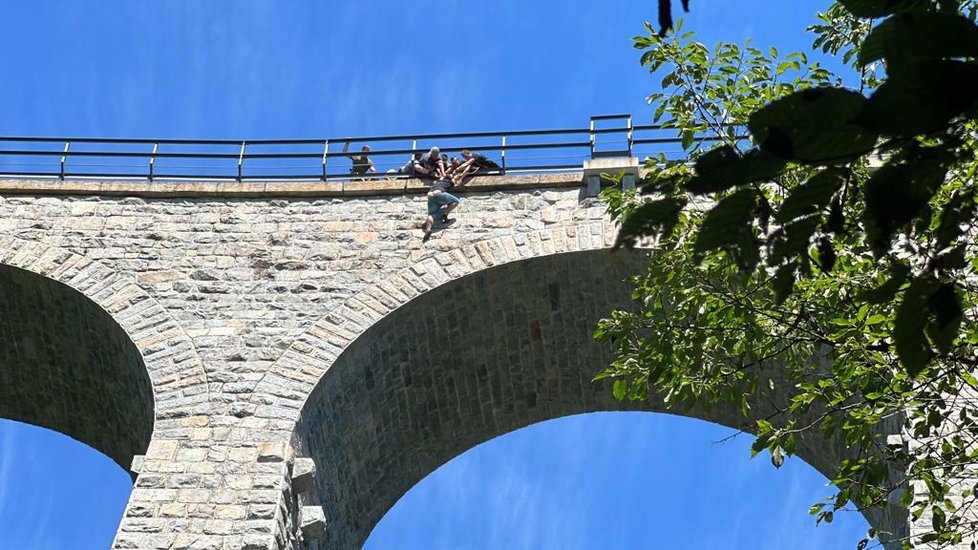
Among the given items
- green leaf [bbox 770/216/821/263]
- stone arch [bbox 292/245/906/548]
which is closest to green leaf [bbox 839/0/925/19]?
green leaf [bbox 770/216/821/263]

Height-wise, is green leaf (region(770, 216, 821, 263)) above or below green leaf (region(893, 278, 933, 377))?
above

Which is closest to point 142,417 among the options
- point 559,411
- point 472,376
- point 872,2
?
point 472,376

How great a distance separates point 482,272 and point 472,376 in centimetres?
133

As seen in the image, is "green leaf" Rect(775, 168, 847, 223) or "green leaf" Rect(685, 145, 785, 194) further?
"green leaf" Rect(775, 168, 847, 223)

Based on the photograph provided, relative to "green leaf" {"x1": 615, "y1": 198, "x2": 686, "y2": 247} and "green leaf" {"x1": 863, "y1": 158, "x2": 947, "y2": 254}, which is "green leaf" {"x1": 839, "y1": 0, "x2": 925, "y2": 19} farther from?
"green leaf" {"x1": 615, "y1": 198, "x2": 686, "y2": 247}

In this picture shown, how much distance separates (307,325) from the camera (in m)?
12.8

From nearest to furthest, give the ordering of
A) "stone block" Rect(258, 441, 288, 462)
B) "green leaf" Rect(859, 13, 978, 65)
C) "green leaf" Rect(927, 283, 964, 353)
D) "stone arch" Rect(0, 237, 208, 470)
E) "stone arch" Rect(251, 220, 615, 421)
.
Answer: "green leaf" Rect(859, 13, 978, 65) < "green leaf" Rect(927, 283, 964, 353) < "stone block" Rect(258, 441, 288, 462) < "stone arch" Rect(251, 220, 615, 421) < "stone arch" Rect(0, 237, 208, 470)

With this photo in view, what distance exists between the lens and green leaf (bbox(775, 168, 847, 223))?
2.64 meters

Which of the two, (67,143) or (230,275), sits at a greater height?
(67,143)

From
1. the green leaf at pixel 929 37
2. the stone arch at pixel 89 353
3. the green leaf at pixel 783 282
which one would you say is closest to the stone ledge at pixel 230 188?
the stone arch at pixel 89 353

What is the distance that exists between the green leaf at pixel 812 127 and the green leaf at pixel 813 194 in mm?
269

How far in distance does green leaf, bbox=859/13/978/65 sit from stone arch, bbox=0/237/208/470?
10.5 m

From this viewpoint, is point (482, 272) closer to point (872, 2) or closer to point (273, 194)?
point (273, 194)

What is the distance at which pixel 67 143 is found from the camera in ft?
49.5
